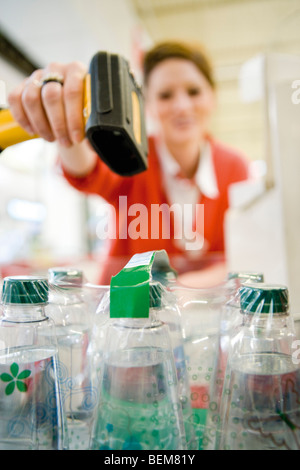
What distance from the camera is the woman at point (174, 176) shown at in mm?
1123

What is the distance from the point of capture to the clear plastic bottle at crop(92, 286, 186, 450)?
0.30 m

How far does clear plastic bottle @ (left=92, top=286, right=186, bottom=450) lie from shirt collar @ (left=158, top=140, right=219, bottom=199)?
1086mm

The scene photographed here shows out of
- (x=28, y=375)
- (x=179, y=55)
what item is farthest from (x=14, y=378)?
(x=179, y=55)

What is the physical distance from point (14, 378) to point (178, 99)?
1.39 metres

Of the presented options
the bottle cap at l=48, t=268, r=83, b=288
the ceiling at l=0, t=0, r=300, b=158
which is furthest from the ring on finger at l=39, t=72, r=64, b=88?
the ceiling at l=0, t=0, r=300, b=158

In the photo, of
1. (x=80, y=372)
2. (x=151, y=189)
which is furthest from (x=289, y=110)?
A: (x=151, y=189)

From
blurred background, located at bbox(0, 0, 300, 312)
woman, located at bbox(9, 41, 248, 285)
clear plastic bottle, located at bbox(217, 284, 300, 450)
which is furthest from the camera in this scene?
woman, located at bbox(9, 41, 248, 285)

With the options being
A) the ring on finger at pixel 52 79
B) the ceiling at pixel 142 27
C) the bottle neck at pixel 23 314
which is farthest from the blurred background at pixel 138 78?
the bottle neck at pixel 23 314

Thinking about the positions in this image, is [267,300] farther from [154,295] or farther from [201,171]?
[201,171]

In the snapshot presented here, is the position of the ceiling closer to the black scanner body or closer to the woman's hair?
the woman's hair

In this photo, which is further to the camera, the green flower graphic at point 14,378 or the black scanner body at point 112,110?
the black scanner body at point 112,110

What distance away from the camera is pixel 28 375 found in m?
0.32

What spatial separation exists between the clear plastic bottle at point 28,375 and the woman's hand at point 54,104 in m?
0.26

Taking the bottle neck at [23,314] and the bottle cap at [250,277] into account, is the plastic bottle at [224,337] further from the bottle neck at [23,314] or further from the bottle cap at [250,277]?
the bottle neck at [23,314]
